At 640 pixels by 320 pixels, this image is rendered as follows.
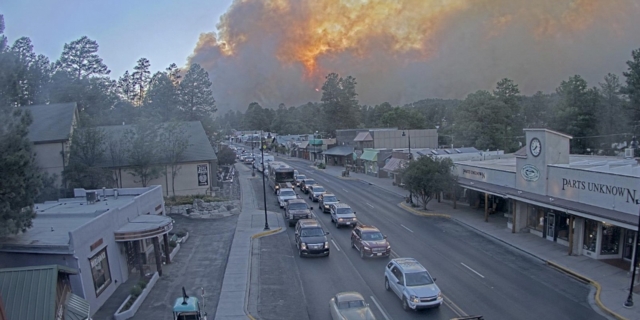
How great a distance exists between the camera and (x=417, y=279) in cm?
1694

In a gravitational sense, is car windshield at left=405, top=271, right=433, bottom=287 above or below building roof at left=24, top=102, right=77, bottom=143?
below

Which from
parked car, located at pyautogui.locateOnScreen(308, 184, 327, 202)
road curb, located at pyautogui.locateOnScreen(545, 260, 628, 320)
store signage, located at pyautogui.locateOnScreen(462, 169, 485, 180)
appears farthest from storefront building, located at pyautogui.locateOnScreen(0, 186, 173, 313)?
store signage, located at pyautogui.locateOnScreen(462, 169, 485, 180)

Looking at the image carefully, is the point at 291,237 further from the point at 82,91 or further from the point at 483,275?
the point at 82,91

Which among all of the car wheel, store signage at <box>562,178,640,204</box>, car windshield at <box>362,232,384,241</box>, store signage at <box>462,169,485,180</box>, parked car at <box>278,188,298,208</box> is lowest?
the car wheel

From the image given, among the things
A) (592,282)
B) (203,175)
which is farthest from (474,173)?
(203,175)

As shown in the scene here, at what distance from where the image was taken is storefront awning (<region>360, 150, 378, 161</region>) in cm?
6647

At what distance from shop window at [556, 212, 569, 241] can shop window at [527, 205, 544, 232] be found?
5.37ft

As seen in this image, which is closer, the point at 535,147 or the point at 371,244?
the point at 371,244

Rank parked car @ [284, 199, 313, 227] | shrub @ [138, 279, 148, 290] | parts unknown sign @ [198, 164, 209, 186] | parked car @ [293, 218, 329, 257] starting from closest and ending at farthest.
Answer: shrub @ [138, 279, 148, 290], parked car @ [293, 218, 329, 257], parked car @ [284, 199, 313, 227], parts unknown sign @ [198, 164, 209, 186]

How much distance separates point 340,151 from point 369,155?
16.1m

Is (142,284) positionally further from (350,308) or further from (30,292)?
(350,308)

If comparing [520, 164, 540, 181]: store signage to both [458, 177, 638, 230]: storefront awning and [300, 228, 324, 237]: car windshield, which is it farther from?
[300, 228, 324, 237]: car windshield

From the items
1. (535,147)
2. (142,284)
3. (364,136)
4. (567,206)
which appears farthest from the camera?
(364,136)

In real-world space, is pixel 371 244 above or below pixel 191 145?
below
